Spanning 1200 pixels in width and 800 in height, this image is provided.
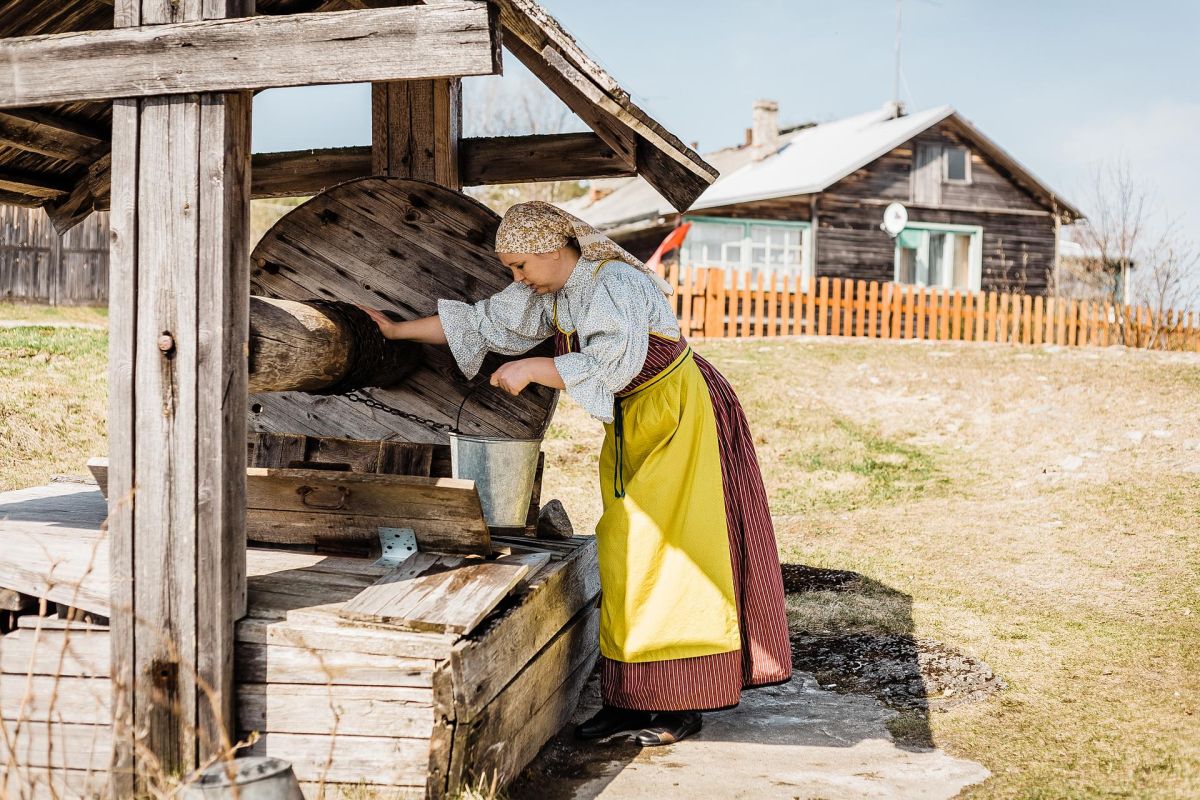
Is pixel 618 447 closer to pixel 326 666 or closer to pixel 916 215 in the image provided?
pixel 326 666

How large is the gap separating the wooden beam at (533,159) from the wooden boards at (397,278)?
2.86 ft

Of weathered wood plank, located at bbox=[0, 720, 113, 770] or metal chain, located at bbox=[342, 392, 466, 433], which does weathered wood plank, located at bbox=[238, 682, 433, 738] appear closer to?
weathered wood plank, located at bbox=[0, 720, 113, 770]

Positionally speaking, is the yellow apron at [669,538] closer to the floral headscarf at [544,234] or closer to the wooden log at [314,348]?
the floral headscarf at [544,234]

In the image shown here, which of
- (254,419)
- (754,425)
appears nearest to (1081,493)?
(754,425)

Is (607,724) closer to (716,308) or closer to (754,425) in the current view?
(754,425)

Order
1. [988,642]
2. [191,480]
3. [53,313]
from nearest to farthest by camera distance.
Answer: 1. [191,480]
2. [988,642]
3. [53,313]

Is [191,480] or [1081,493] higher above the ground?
[191,480]

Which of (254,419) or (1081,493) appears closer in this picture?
(254,419)

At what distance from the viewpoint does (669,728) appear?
362 centimetres

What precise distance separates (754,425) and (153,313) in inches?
321

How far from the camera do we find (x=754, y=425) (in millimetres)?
10359

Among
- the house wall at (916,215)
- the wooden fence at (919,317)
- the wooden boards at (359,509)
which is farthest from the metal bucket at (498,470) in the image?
the house wall at (916,215)

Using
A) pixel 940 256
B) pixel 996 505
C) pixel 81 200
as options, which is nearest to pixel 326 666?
pixel 81 200

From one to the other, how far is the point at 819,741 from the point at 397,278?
2211 mm
